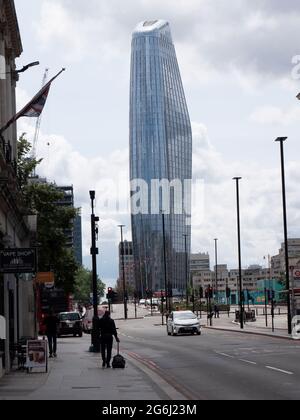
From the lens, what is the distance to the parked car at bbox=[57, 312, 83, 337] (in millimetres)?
59219

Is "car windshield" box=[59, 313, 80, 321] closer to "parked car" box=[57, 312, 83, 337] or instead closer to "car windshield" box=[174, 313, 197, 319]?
"parked car" box=[57, 312, 83, 337]

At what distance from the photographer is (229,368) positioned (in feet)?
85.7

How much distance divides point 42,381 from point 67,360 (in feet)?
30.7

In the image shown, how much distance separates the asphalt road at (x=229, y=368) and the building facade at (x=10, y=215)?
4.95 metres

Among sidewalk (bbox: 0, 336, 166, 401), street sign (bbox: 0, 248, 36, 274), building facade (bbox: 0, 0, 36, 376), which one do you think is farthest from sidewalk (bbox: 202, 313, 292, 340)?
street sign (bbox: 0, 248, 36, 274)

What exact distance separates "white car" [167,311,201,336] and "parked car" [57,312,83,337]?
7.15 meters

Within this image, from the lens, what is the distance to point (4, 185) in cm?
2423

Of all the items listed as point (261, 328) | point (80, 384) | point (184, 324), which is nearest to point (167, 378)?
point (80, 384)

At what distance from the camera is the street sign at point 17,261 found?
22406mm

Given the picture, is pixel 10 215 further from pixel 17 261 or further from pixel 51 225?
pixel 51 225

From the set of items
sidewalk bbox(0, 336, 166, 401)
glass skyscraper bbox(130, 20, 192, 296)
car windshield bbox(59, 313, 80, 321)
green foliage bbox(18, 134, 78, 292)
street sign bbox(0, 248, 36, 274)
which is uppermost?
glass skyscraper bbox(130, 20, 192, 296)

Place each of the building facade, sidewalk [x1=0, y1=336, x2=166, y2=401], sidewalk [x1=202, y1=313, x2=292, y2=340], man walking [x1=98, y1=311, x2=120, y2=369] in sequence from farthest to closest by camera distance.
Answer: sidewalk [x1=202, y1=313, x2=292, y2=340]
man walking [x1=98, y1=311, x2=120, y2=369]
the building facade
sidewalk [x1=0, y1=336, x2=166, y2=401]

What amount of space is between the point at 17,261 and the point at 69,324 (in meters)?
37.4

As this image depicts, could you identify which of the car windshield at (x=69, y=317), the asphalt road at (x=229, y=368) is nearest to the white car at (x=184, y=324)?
the car windshield at (x=69, y=317)
